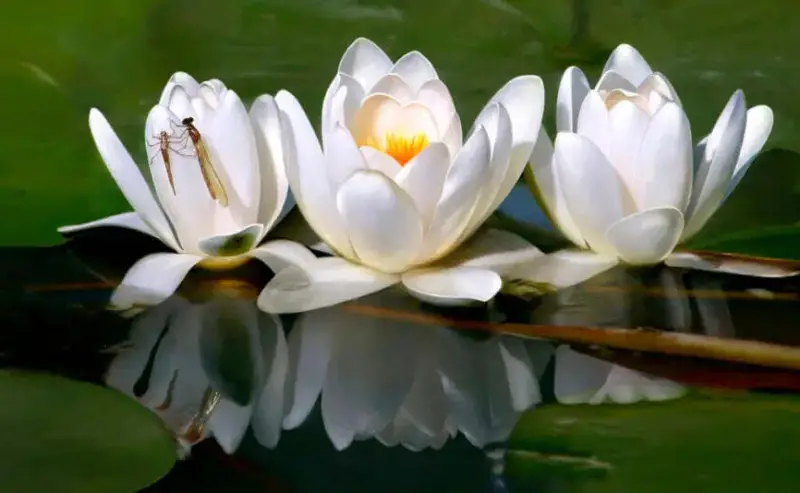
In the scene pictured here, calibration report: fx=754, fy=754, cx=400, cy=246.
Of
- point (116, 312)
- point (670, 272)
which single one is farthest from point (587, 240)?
point (116, 312)

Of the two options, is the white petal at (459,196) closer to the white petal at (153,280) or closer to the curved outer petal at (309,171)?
the curved outer petal at (309,171)

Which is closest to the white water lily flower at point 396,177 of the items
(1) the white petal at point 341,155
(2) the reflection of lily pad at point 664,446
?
(1) the white petal at point 341,155

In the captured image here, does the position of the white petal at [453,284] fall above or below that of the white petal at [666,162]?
below

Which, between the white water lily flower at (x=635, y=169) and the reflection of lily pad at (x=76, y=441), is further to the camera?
the white water lily flower at (x=635, y=169)

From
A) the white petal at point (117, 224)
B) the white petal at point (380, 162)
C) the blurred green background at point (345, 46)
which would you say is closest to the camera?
the white petal at point (380, 162)

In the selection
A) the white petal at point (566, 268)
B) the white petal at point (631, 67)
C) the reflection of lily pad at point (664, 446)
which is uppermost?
the white petal at point (631, 67)

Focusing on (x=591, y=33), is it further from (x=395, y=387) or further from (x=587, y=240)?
(x=395, y=387)

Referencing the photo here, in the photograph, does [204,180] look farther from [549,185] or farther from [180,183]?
[549,185]
